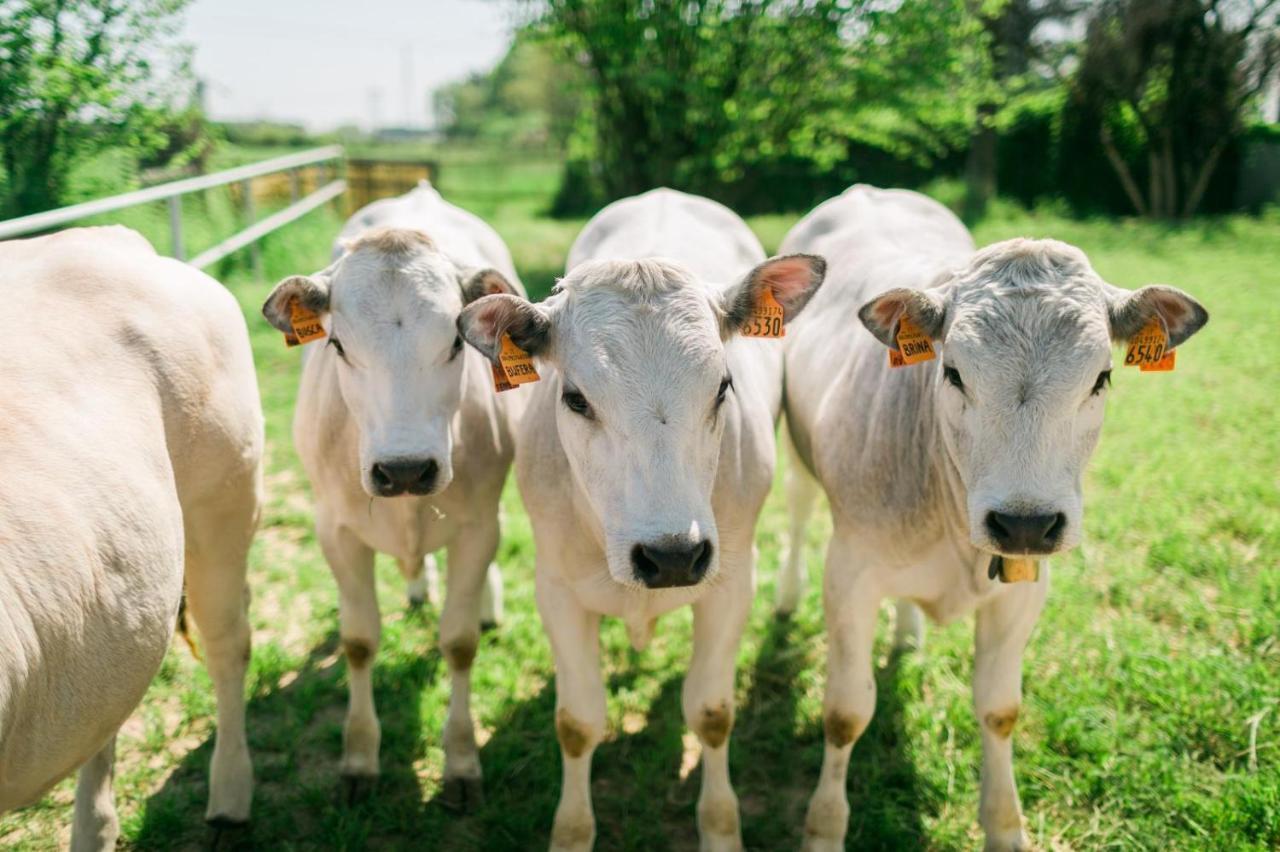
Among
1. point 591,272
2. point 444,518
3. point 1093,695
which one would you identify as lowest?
point 1093,695

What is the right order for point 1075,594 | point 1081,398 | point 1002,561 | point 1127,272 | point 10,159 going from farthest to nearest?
point 1127,272
point 10,159
point 1075,594
point 1002,561
point 1081,398

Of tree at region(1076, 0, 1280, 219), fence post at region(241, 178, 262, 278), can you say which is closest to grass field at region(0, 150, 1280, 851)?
fence post at region(241, 178, 262, 278)

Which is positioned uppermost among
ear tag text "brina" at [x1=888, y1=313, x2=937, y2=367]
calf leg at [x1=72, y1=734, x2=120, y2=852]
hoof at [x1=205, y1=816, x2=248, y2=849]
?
ear tag text "brina" at [x1=888, y1=313, x2=937, y2=367]

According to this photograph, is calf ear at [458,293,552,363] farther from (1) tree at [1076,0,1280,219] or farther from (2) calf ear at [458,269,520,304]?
(1) tree at [1076,0,1280,219]

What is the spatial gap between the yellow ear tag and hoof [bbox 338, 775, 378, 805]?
1.64 metres

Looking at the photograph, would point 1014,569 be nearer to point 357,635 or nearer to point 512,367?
point 512,367

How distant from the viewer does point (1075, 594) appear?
460 centimetres

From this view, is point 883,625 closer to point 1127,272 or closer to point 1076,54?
point 1127,272

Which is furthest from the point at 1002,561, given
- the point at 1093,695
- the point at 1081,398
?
the point at 1093,695

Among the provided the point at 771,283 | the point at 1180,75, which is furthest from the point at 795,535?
the point at 1180,75

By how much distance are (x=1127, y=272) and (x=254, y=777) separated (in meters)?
11.9

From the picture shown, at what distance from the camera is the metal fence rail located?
4.77m

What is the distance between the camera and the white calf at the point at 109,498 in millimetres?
2115

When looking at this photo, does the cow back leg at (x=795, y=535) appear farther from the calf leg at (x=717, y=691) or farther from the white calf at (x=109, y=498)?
the white calf at (x=109, y=498)
